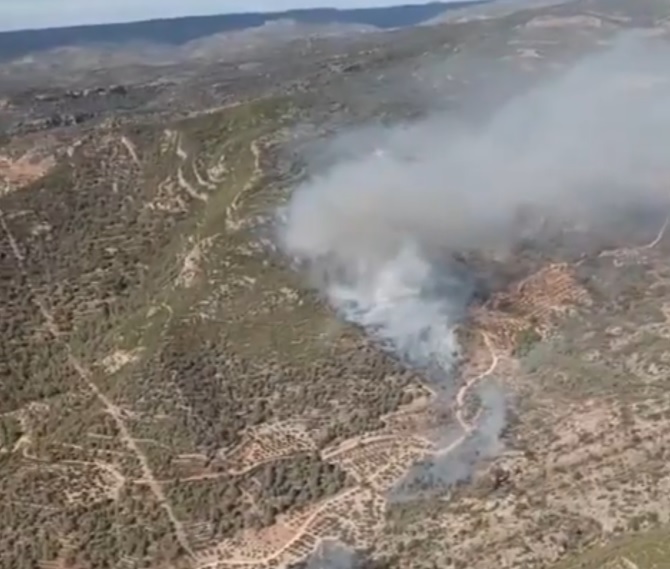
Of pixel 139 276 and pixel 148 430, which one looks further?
pixel 139 276

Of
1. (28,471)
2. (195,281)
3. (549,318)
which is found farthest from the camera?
(195,281)

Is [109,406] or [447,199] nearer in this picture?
[109,406]

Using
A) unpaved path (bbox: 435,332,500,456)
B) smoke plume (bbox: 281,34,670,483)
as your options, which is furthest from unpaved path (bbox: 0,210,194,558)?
unpaved path (bbox: 435,332,500,456)

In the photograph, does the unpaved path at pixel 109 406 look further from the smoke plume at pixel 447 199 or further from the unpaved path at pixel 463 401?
the unpaved path at pixel 463 401

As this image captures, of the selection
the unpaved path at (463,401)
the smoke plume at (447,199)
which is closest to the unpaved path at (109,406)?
the smoke plume at (447,199)

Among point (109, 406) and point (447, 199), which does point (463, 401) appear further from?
point (447, 199)

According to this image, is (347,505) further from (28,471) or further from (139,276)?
(139,276)

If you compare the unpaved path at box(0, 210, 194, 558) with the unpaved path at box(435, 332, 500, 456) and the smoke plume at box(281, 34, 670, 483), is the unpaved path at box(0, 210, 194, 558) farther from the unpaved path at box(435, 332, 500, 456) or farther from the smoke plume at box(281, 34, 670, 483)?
the unpaved path at box(435, 332, 500, 456)

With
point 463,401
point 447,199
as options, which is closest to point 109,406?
point 463,401

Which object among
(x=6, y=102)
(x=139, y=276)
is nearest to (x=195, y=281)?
(x=139, y=276)
